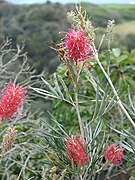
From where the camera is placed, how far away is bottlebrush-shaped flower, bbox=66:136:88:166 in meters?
0.99

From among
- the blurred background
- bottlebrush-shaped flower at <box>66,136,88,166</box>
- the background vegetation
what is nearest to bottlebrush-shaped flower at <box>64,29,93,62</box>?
the background vegetation

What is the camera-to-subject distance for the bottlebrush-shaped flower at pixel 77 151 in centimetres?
99

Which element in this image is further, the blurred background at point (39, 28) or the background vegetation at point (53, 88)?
the blurred background at point (39, 28)

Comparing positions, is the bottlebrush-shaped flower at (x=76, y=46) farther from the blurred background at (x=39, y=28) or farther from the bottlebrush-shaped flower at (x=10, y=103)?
the blurred background at (x=39, y=28)

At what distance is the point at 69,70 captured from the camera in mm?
1033

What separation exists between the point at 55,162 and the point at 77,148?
0.38 ft

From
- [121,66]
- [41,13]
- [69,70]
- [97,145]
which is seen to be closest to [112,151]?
[97,145]

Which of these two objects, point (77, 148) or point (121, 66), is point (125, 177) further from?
point (77, 148)

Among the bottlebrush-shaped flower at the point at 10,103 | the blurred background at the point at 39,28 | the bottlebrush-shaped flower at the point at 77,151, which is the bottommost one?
the blurred background at the point at 39,28

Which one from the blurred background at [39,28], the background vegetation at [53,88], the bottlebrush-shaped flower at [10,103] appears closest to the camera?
the bottlebrush-shaped flower at [10,103]

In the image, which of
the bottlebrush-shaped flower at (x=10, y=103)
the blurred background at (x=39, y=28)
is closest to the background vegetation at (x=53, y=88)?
the blurred background at (x=39, y=28)

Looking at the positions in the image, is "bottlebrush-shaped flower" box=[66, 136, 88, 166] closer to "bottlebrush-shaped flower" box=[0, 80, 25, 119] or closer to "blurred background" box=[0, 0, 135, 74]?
"bottlebrush-shaped flower" box=[0, 80, 25, 119]

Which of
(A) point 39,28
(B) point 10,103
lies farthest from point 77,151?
(A) point 39,28

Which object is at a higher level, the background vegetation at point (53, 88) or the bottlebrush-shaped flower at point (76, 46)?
the bottlebrush-shaped flower at point (76, 46)
